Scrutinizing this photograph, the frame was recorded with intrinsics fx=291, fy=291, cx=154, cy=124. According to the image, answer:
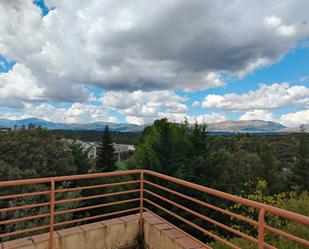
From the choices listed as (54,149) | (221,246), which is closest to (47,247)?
(221,246)

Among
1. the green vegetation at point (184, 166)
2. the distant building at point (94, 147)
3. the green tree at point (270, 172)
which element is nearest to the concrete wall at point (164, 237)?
the green vegetation at point (184, 166)

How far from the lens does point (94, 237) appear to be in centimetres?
396

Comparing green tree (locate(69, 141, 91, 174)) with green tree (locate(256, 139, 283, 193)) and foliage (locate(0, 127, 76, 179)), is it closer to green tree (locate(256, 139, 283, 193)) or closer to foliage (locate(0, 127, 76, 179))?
foliage (locate(0, 127, 76, 179))

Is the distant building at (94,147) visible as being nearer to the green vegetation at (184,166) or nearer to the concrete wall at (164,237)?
the green vegetation at (184,166)

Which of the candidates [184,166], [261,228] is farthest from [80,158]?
[261,228]

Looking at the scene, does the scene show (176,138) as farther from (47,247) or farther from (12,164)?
(47,247)

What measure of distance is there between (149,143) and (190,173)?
3.15 meters

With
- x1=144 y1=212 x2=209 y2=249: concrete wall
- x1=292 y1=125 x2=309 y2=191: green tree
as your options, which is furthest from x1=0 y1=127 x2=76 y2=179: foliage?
x1=292 y1=125 x2=309 y2=191: green tree

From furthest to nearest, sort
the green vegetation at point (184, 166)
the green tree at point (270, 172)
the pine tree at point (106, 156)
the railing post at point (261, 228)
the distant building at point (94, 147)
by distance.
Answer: the pine tree at point (106, 156) → the distant building at point (94, 147) → the green tree at point (270, 172) → the green vegetation at point (184, 166) → the railing post at point (261, 228)

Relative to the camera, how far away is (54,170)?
22125 mm

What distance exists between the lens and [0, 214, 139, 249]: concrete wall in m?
3.57

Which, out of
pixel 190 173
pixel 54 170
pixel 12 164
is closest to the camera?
pixel 190 173

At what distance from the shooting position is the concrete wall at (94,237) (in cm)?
357

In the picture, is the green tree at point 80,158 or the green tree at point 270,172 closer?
the green tree at point 270,172
